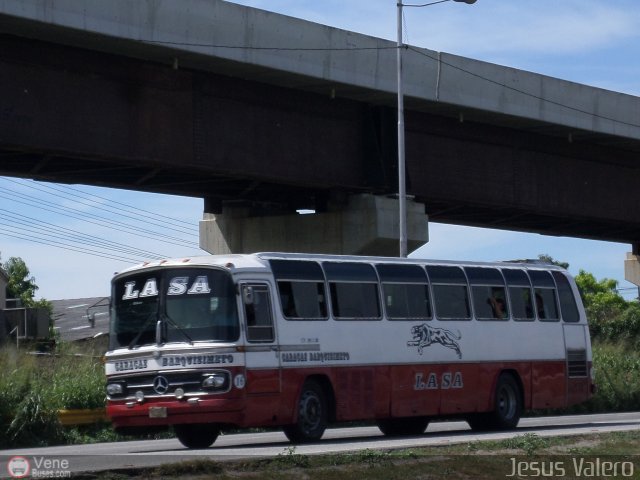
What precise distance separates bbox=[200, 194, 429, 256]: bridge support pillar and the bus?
25.9 ft

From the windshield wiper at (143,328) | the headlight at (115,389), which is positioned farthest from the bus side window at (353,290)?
the headlight at (115,389)

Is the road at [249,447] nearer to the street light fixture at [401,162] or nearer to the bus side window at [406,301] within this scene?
the bus side window at [406,301]

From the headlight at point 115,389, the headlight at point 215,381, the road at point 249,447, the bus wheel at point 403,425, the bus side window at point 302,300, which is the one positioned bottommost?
the road at point 249,447

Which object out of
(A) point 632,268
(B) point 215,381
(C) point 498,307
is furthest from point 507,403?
(A) point 632,268

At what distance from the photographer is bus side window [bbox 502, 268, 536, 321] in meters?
23.7

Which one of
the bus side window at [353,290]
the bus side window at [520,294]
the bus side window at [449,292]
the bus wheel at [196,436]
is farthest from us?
the bus side window at [520,294]

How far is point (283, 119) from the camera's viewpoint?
29484mm

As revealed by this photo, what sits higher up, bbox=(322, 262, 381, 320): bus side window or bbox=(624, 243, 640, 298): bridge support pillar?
bbox=(624, 243, 640, 298): bridge support pillar

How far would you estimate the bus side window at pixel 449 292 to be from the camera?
22047 mm

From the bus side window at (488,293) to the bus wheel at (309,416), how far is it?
444 cm

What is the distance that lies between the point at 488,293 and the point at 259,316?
5.98 m

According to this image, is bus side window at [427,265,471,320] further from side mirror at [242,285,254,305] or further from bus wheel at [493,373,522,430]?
side mirror at [242,285,254,305]

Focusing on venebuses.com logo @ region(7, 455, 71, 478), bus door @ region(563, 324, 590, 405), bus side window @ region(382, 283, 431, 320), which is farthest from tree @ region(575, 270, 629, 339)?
venebuses.com logo @ region(7, 455, 71, 478)

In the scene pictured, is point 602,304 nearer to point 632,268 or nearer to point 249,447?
point 632,268
